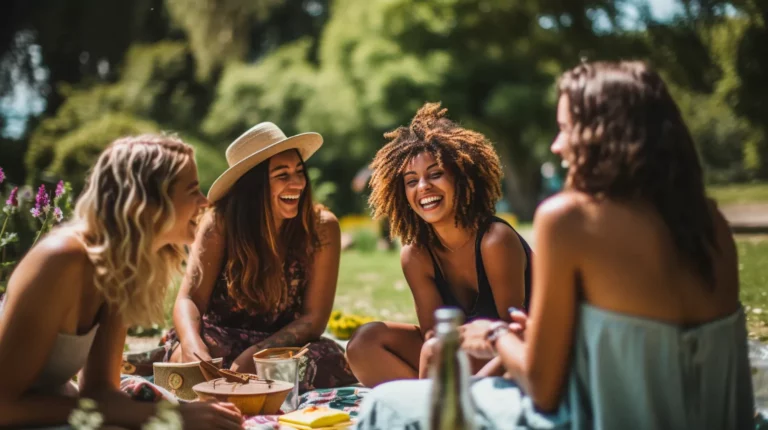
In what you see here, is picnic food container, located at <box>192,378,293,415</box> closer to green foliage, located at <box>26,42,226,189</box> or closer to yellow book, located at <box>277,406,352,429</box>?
yellow book, located at <box>277,406,352,429</box>

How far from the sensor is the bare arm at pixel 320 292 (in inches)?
167

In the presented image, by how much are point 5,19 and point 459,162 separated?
26.6 meters

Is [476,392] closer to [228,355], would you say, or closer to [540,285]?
[540,285]

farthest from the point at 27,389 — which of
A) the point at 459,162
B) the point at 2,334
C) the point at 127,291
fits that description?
the point at 459,162

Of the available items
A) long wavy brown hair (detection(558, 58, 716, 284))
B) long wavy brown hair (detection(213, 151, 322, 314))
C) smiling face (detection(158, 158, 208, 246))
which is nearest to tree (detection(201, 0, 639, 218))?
long wavy brown hair (detection(213, 151, 322, 314))

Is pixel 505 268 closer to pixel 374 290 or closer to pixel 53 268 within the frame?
pixel 53 268

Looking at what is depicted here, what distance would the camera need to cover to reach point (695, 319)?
2375 mm

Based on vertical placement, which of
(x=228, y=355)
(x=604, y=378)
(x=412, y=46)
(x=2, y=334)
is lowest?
(x=228, y=355)

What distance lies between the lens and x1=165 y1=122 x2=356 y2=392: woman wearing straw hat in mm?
4320

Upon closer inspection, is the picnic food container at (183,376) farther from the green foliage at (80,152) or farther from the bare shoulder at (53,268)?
the green foliage at (80,152)

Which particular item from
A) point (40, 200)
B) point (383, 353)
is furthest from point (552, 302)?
point (40, 200)

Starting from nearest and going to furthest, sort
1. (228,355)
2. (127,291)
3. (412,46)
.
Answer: (127,291) → (228,355) → (412,46)

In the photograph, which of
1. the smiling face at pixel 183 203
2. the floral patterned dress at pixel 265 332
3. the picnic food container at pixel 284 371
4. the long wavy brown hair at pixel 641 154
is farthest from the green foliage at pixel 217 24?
the long wavy brown hair at pixel 641 154

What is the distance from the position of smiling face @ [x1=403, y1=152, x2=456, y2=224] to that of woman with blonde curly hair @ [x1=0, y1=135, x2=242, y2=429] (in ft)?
3.97
